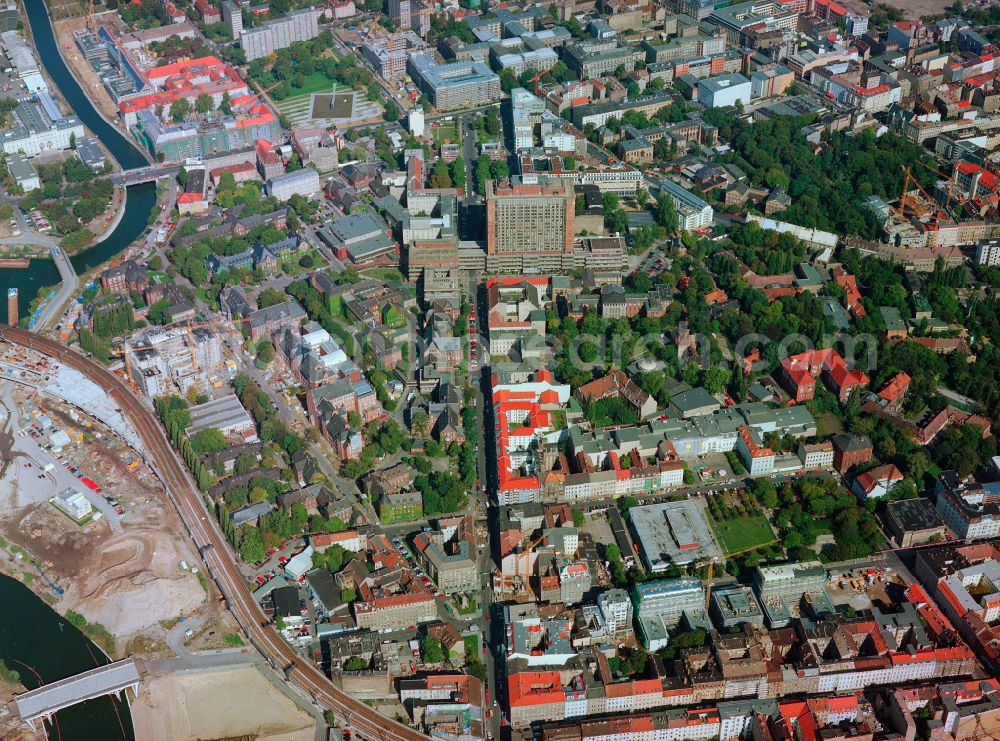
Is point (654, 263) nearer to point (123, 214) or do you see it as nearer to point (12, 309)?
point (123, 214)

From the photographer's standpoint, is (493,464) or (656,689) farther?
(493,464)

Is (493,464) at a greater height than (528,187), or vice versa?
(528,187)

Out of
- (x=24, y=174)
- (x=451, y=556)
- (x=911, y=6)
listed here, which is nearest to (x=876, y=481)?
(x=451, y=556)

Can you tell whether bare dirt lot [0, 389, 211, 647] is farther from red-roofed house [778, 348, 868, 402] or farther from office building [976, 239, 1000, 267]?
office building [976, 239, 1000, 267]

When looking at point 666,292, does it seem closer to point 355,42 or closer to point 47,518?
point 47,518

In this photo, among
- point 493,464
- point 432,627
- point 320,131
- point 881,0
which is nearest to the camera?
point 432,627

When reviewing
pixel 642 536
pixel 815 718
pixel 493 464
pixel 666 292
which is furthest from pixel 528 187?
pixel 815 718
